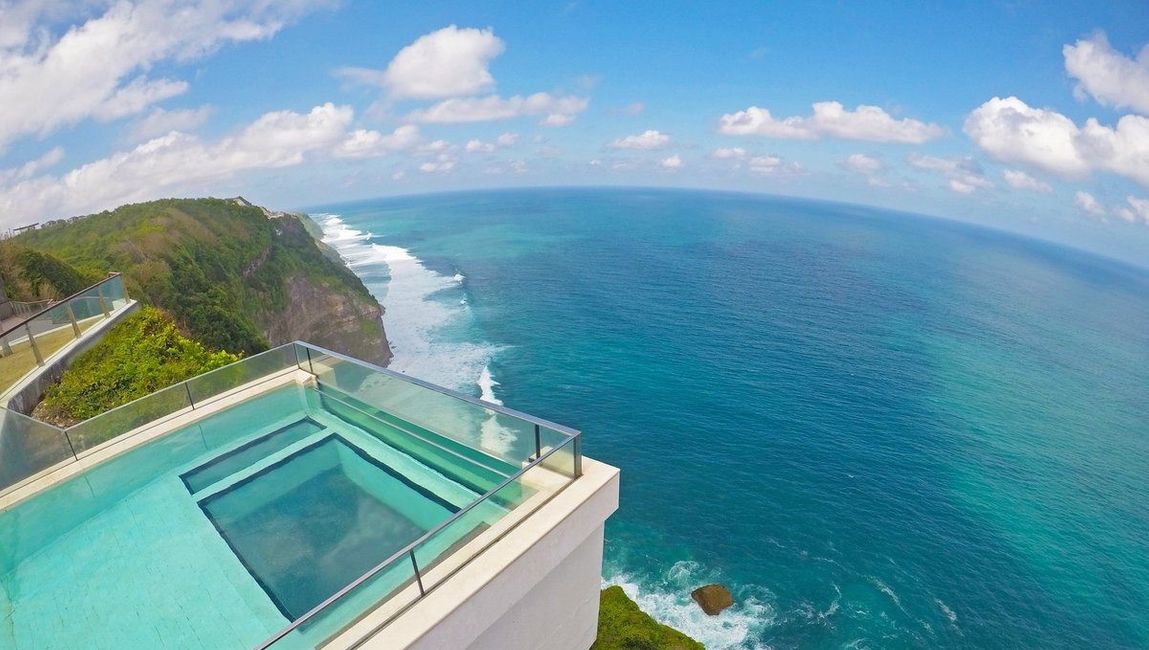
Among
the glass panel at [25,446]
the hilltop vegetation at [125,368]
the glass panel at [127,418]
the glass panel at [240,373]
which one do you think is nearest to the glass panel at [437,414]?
the glass panel at [240,373]

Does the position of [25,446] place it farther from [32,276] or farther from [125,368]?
[32,276]

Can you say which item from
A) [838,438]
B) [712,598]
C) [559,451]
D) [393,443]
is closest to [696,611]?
[712,598]

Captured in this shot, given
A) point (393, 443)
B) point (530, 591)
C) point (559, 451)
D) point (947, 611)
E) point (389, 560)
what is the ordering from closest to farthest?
point (389, 560)
point (530, 591)
point (559, 451)
point (393, 443)
point (947, 611)

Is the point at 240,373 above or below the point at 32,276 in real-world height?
above

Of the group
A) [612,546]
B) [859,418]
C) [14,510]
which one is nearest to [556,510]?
[14,510]

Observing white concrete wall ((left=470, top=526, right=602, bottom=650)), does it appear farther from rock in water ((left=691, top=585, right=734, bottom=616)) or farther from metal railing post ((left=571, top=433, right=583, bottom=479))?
rock in water ((left=691, top=585, right=734, bottom=616))
